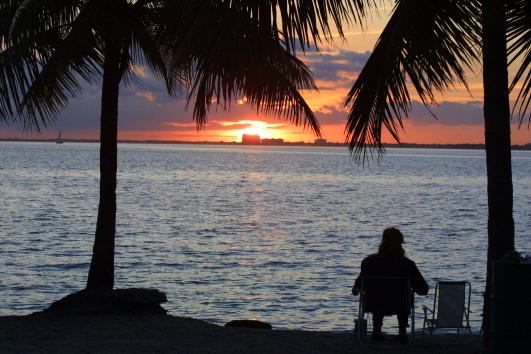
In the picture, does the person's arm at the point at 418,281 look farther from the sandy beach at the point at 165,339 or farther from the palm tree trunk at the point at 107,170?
the palm tree trunk at the point at 107,170

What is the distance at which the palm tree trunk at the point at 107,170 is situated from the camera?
10.9m

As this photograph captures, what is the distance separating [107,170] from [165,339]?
3.27m

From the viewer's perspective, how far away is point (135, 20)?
33.9 feet

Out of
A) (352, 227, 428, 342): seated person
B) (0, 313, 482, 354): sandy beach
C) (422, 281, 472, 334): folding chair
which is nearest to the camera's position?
(352, 227, 428, 342): seated person

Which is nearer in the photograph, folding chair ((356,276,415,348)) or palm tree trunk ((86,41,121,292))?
folding chair ((356,276,415,348))

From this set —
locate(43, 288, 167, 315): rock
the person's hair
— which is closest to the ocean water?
the person's hair

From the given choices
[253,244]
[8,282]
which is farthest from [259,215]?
[8,282]

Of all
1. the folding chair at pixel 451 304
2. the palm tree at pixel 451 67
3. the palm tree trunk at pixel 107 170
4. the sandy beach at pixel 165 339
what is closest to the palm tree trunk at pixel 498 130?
the palm tree at pixel 451 67

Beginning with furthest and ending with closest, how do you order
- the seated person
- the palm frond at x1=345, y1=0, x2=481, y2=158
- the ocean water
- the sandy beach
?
the ocean water < the sandy beach < the seated person < the palm frond at x1=345, y1=0, x2=481, y2=158

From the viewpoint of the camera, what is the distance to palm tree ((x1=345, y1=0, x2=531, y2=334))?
5.84 metres

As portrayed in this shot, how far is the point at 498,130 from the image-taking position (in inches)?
267

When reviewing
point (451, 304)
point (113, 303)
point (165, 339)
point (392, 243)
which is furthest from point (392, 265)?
→ point (113, 303)

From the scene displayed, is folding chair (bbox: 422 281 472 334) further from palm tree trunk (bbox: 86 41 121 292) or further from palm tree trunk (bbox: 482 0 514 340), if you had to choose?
palm tree trunk (bbox: 86 41 121 292)

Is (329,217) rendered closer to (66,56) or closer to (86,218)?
(86,218)
